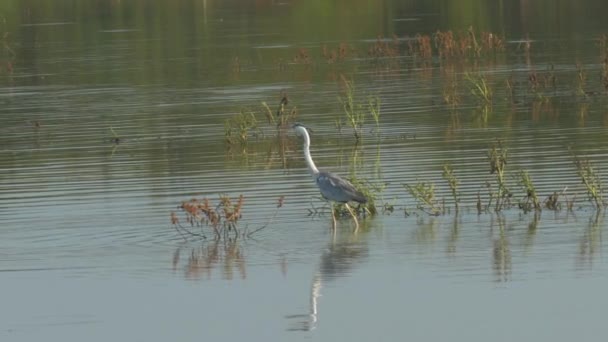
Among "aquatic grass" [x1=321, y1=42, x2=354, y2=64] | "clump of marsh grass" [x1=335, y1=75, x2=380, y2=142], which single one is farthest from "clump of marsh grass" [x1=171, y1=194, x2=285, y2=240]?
"aquatic grass" [x1=321, y1=42, x2=354, y2=64]

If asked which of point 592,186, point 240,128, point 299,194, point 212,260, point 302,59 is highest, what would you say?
point 302,59

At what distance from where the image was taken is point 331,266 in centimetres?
1398

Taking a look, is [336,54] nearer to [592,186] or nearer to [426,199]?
[426,199]

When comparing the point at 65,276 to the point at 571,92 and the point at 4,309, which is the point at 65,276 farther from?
the point at 571,92

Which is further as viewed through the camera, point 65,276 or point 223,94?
point 223,94

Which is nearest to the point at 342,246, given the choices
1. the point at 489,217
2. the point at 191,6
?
the point at 489,217

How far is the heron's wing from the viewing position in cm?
1567

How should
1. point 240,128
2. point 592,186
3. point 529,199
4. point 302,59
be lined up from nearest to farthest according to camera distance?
point 592,186
point 529,199
point 240,128
point 302,59

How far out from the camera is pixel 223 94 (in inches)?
1196

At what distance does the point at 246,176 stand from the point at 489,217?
4478 mm

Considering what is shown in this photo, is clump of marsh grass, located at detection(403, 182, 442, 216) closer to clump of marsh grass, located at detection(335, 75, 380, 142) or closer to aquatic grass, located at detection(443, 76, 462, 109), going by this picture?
clump of marsh grass, located at detection(335, 75, 380, 142)

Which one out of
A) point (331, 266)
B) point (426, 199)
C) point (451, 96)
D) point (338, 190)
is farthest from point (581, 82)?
point (331, 266)

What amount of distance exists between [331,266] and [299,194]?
4.02 meters

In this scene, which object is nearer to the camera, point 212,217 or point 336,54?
point 212,217
